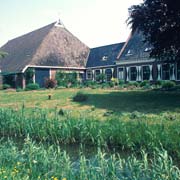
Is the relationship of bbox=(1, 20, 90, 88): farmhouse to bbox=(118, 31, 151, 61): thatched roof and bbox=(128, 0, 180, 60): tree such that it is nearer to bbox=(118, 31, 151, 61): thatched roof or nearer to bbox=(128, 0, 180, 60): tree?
bbox=(118, 31, 151, 61): thatched roof

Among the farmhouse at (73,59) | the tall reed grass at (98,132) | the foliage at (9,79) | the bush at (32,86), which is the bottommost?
the tall reed grass at (98,132)

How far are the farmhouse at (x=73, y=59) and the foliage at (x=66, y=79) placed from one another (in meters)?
0.89

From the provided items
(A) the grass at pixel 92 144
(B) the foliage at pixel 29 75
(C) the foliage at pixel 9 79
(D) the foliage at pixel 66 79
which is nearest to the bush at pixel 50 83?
(D) the foliage at pixel 66 79

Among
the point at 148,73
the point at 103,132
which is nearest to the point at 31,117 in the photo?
the point at 103,132

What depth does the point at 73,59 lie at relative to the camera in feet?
144

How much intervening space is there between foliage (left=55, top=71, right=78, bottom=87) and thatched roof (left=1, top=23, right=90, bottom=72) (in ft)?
4.81

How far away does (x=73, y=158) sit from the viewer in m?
8.98

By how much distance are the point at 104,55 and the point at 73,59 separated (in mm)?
4194

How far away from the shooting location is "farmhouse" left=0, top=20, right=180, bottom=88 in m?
37.2

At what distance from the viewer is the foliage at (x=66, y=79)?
39750 millimetres

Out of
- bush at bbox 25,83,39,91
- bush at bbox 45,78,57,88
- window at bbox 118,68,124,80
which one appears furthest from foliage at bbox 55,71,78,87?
window at bbox 118,68,124,80

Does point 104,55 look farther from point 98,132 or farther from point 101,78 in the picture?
point 98,132

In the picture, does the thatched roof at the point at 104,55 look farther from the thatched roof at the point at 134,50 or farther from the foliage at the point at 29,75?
the foliage at the point at 29,75

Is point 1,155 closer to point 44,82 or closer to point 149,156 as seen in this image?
point 149,156
